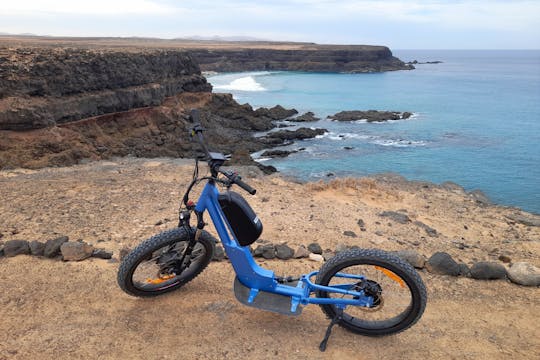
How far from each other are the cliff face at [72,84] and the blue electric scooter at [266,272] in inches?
640

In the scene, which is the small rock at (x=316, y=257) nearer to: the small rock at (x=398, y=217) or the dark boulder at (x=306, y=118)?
the small rock at (x=398, y=217)

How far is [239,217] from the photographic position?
14.4 feet

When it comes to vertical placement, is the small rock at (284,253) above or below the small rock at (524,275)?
below

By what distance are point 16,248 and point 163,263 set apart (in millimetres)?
2707

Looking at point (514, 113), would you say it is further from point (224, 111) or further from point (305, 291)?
point (305, 291)

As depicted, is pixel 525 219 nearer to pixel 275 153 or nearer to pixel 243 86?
pixel 275 153

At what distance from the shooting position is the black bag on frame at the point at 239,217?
4.36m

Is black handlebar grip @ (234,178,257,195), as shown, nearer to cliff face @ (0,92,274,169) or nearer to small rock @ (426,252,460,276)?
small rock @ (426,252,460,276)

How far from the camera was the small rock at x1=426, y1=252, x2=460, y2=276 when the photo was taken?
5820mm

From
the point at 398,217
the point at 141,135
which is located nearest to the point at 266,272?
the point at 398,217

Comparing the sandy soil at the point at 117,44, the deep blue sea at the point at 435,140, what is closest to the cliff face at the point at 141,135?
the deep blue sea at the point at 435,140

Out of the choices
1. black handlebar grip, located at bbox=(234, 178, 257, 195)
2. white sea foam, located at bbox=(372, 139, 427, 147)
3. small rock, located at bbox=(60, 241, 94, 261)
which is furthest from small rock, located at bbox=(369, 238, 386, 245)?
white sea foam, located at bbox=(372, 139, 427, 147)

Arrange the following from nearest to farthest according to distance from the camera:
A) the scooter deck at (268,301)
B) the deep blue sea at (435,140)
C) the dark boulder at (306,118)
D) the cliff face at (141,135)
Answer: the scooter deck at (268,301)
the cliff face at (141,135)
the deep blue sea at (435,140)
the dark boulder at (306,118)

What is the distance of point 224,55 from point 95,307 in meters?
103
